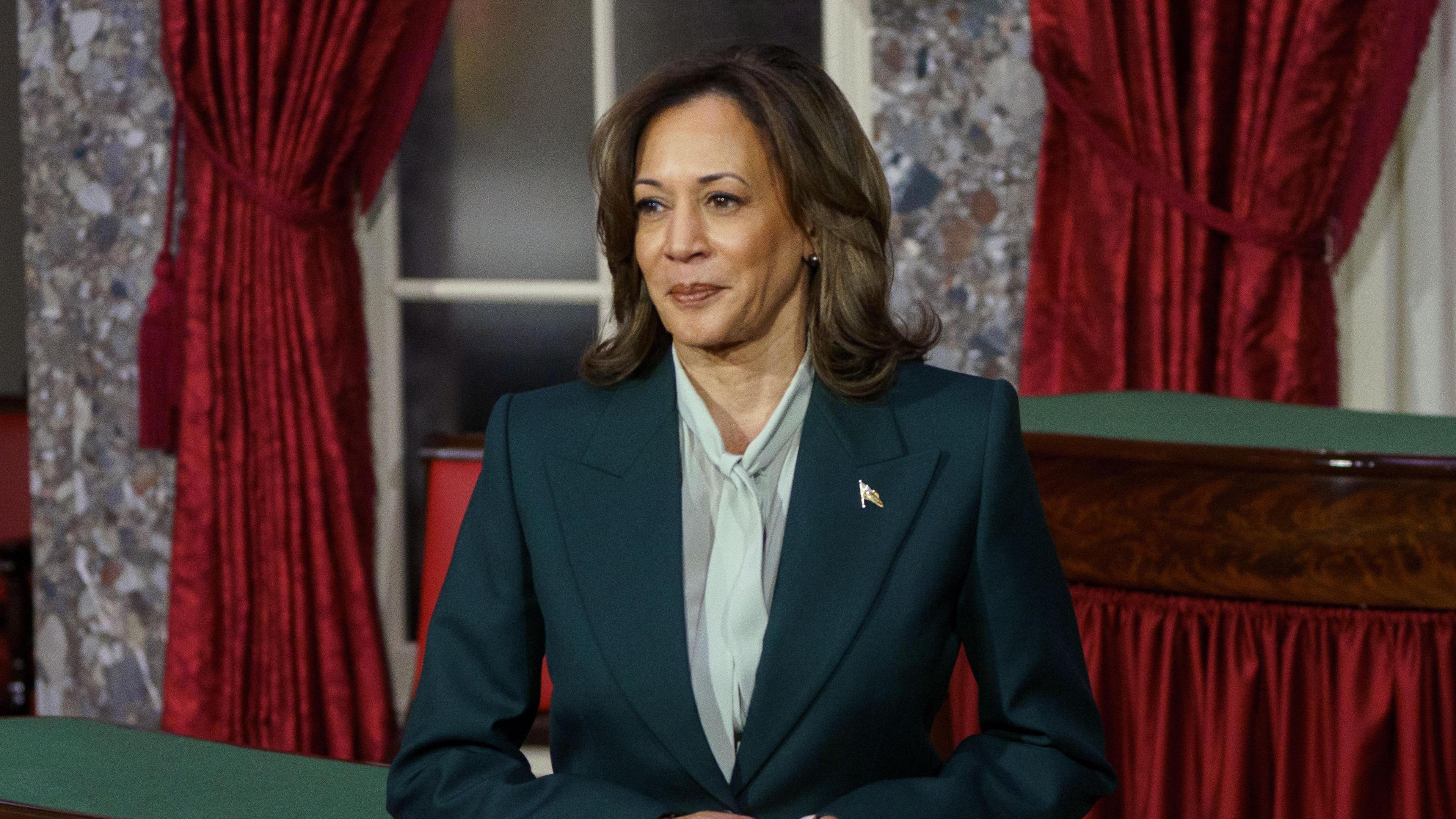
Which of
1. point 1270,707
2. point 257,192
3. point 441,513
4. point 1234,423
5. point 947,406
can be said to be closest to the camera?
point 947,406

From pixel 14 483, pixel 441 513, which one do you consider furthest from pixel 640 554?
pixel 14 483

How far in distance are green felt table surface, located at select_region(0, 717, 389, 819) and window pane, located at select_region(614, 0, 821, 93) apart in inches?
86.8

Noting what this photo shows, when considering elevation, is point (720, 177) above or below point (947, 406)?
above

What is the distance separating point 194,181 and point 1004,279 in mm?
1904

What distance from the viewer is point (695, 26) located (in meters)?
3.46

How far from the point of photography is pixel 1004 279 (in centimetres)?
317

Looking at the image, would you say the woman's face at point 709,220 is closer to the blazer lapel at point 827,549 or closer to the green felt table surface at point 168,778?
the blazer lapel at point 827,549

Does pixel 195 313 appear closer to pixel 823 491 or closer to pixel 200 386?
pixel 200 386

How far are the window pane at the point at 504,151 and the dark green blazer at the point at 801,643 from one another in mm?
2330

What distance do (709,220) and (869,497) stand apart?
291 mm

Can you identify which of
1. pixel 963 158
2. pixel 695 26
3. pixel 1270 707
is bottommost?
pixel 1270 707

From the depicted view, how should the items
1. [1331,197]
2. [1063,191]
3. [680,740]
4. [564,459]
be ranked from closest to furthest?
[680,740] → [564,459] → [1331,197] → [1063,191]

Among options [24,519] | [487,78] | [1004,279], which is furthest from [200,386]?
[1004,279]

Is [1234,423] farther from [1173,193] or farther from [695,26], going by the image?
[695,26]
